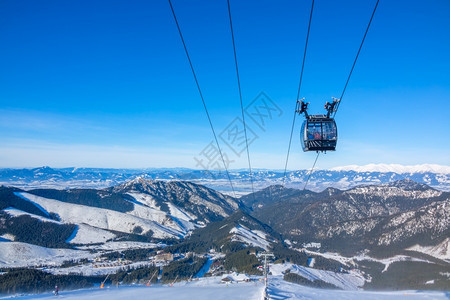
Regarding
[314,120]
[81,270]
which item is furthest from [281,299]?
[81,270]

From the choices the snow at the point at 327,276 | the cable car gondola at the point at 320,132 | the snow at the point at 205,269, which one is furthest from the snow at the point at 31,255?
the cable car gondola at the point at 320,132

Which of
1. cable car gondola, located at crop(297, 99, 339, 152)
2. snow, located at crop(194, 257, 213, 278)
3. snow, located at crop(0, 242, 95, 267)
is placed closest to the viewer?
cable car gondola, located at crop(297, 99, 339, 152)

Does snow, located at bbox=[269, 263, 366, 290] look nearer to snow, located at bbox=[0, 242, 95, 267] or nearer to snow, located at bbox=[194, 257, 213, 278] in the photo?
snow, located at bbox=[194, 257, 213, 278]

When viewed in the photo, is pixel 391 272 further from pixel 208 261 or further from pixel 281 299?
pixel 281 299

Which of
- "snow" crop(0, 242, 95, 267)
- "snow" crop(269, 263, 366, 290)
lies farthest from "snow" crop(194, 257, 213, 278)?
"snow" crop(0, 242, 95, 267)

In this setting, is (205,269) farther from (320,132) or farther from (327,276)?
(320,132)

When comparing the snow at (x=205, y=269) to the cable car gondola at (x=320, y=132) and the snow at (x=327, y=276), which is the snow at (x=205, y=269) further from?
the cable car gondola at (x=320, y=132)

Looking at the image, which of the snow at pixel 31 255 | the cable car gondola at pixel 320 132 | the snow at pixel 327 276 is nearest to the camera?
the cable car gondola at pixel 320 132

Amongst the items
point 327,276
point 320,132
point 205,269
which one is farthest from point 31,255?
point 320,132
